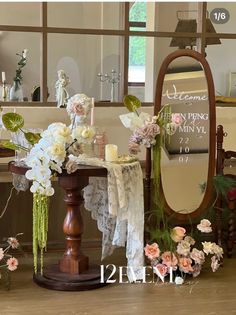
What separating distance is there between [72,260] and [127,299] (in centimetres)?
42

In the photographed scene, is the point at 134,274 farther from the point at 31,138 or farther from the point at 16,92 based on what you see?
the point at 16,92

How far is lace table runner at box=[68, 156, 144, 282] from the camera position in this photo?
3.07m

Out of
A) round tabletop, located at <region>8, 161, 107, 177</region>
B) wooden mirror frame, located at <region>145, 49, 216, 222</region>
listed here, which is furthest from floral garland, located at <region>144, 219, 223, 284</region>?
round tabletop, located at <region>8, 161, 107, 177</region>

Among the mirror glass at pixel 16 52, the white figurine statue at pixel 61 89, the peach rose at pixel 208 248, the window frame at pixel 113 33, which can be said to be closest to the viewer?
the peach rose at pixel 208 248

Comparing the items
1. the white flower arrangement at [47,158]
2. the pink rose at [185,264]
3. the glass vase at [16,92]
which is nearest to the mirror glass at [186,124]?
the pink rose at [185,264]

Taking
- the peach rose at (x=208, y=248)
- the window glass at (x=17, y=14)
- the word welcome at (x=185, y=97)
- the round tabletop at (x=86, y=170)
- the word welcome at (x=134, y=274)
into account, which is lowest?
the word welcome at (x=134, y=274)

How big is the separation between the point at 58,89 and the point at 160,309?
5.83ft

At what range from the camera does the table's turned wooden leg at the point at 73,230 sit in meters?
3.21

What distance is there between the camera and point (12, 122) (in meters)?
3.08

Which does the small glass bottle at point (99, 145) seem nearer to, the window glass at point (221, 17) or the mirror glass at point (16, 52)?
the window glass at point (221, 17)

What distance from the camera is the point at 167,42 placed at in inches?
176

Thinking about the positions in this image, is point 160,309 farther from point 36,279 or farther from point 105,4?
point 105,4

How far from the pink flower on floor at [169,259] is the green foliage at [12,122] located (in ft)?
3.74

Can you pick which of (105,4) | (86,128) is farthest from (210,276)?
(105,4)
